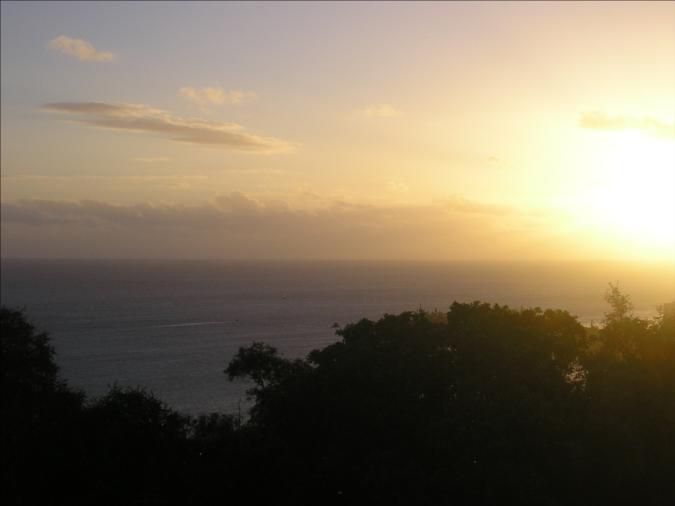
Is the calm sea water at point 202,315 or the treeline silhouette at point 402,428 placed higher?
the treeline silhouette at point 402,428

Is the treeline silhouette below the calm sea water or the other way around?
the other way around

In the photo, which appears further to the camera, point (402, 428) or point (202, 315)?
point (202, 315)

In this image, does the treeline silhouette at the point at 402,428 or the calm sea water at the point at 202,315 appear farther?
the calm sea water at the point at 202,315

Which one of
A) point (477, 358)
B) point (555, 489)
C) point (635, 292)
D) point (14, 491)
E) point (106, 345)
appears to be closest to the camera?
point (14, 491)

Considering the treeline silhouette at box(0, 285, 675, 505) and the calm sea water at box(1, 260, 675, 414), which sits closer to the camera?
the treeline silhouette at box(0, 285, 675, 505)

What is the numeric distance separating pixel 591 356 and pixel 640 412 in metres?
3.02

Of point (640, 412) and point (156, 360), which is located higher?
point (640, 412)

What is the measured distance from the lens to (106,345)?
7669cm

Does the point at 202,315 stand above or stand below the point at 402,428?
below

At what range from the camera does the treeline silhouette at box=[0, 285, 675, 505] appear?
1548 cm

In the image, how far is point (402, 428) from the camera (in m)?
19.0

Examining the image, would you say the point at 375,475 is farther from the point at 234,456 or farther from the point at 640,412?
the point at 640,412

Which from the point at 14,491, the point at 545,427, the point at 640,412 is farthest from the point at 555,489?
the point at 14,491

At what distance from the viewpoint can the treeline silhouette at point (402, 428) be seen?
15484 mm
